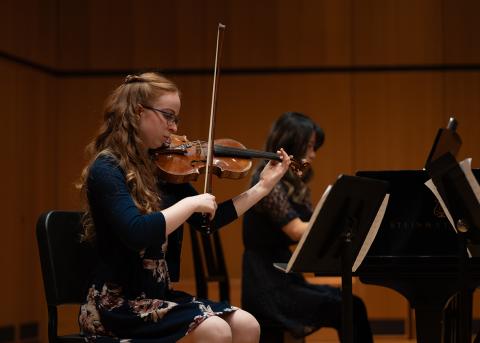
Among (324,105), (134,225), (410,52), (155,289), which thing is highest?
(410,52)

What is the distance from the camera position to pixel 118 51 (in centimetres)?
617

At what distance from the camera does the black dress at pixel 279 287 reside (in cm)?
338

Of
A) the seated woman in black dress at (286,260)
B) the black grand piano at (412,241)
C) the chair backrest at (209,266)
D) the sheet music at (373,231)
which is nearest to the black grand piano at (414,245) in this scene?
the black grand piano at (412,241)

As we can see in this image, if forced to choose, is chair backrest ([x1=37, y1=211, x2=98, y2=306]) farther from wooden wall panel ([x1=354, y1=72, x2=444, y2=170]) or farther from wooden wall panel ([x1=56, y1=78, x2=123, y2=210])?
wooden wall panel ([x1=354, y1=72, x2=444, y2=170])

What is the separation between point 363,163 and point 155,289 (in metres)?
3.84

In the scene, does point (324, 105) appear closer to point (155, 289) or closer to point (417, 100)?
point (417, 100)

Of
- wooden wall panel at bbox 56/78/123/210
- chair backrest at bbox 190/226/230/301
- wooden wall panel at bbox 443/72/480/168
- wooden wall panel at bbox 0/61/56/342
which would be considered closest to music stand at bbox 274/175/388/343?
chair backrest at bbox 190/226/230/301

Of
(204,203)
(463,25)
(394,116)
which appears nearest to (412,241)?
(204,203)

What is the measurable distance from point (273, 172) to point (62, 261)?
739 mm

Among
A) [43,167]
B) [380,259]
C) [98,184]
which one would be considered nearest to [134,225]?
[98,184]

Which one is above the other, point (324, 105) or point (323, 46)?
point (323, 46)

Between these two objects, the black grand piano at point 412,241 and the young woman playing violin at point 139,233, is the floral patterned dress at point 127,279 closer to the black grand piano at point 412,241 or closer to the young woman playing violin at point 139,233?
the young woman playing violin at point 139,233

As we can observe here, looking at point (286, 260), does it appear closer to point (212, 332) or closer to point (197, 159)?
point (197, 159)

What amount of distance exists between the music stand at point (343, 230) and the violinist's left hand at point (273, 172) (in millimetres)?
378
